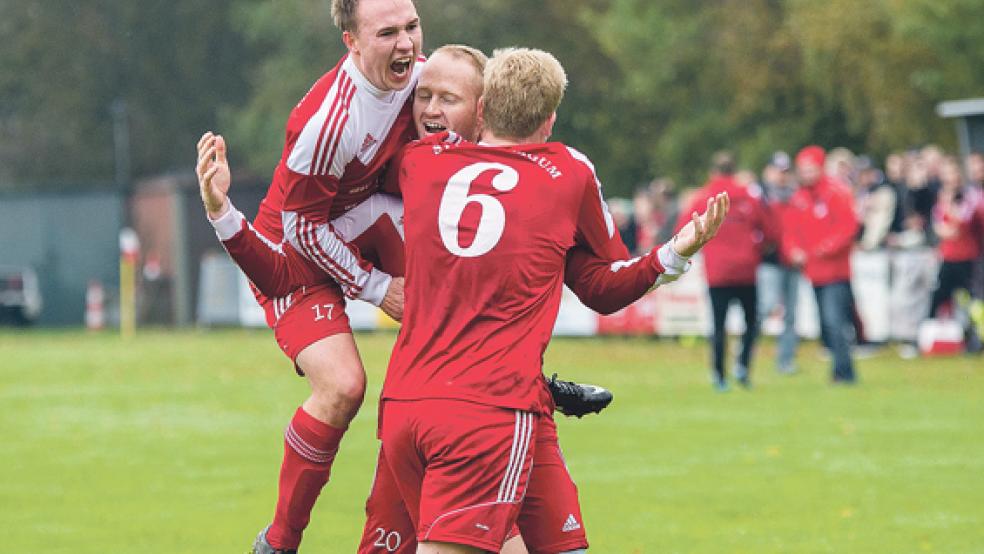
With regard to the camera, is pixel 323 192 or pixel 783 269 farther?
pixel 783 269

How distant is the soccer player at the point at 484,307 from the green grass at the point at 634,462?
9.75 ft

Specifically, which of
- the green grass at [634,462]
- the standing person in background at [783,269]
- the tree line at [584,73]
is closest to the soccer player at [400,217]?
the green grass at [634,462]

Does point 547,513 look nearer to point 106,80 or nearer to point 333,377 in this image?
point 333,377

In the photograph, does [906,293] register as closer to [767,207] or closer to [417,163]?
[767,207]

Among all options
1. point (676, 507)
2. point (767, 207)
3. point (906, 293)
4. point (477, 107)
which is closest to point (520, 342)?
point (477, 107)

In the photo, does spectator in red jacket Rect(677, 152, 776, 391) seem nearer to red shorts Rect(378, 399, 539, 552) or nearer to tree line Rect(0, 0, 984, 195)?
red shorts Rect(378, 399, 539, 552)

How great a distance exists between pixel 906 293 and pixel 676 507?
1213cm

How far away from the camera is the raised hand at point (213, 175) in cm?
594

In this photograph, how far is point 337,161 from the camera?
20.2 feet

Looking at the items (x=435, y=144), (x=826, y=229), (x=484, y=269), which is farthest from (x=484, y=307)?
(x=826, y=229)

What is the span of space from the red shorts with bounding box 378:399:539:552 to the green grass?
2.97 metres

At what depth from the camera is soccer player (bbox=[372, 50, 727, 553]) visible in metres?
5.15

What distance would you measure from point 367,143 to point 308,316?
765 millimetres

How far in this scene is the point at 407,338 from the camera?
5.35m
